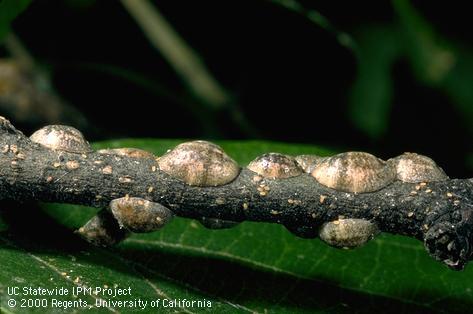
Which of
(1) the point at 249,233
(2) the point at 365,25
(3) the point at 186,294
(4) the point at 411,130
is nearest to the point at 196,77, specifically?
(2) the point at 365,25

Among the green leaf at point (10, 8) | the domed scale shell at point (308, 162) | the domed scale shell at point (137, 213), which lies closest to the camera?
the domed scale shell at point (137, 213)

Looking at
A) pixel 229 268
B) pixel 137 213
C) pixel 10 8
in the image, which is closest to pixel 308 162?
pixel 137 213

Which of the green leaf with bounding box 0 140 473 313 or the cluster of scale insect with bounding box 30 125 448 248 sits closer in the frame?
the cluster of scale insect with bounding box 30 125 448 248

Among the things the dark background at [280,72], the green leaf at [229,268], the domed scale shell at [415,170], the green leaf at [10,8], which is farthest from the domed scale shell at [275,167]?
the dark background at [280,72]

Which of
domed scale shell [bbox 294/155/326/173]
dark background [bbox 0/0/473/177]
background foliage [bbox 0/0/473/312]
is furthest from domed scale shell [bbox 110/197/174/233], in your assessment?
dark background [bbox 0/0/473/177]

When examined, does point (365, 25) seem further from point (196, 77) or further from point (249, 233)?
point (249, 233)

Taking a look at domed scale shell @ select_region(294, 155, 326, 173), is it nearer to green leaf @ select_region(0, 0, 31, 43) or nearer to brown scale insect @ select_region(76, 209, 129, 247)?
brown scale insect @ select_region(76, 209, 129, 247)

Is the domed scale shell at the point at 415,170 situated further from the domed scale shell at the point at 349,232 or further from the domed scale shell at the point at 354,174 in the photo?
the domed scale shell at the point at 349,232

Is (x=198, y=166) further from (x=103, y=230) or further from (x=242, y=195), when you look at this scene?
(x=103, y=230)
